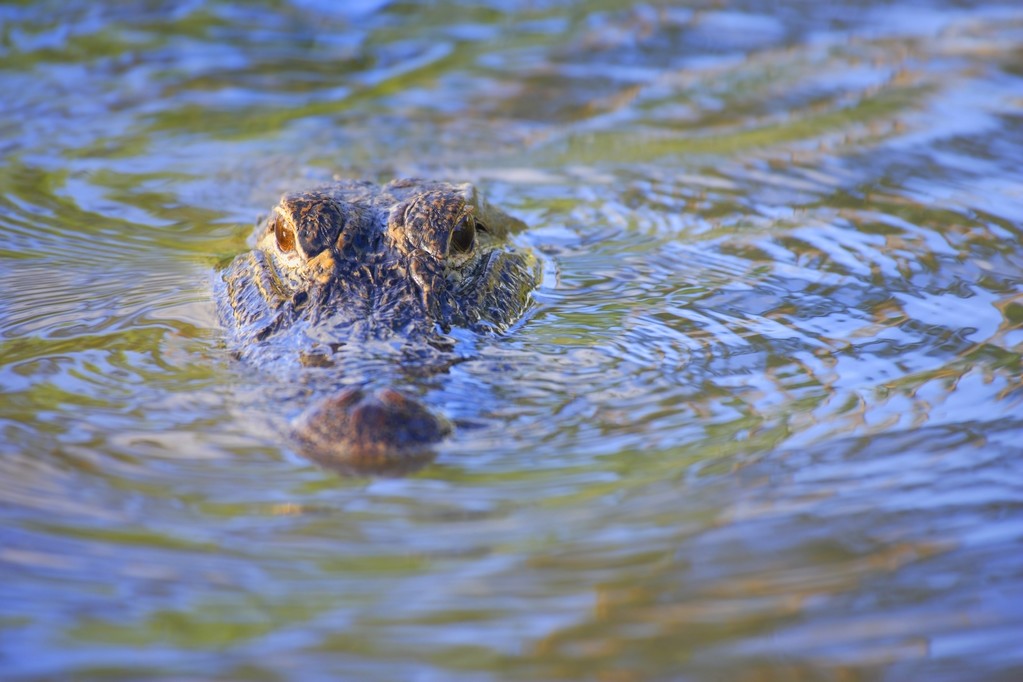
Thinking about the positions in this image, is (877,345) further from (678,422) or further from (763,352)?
(678,422)

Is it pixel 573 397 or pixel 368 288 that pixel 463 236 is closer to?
pixel 368 288

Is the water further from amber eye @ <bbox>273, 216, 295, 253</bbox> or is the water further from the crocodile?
amber eye @ <bbox>273, 216, 295, 253</bbox>

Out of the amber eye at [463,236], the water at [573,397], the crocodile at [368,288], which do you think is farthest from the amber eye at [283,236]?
the amber eye at [463,236]

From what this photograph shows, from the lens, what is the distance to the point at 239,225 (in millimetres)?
6531

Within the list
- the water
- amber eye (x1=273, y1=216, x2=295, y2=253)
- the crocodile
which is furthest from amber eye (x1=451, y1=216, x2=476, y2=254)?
amber eye (x1=273, y1=216, x2=295, y2=253)

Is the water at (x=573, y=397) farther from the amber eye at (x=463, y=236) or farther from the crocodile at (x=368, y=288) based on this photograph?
the amber eye at (x=463, y=236)

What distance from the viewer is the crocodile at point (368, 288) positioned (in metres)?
4.03

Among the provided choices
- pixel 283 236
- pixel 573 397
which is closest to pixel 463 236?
pixel 283 236

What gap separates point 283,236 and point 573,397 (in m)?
1.71

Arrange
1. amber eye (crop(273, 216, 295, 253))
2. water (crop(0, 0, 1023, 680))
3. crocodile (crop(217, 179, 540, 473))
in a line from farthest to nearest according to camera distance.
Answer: amber eye (crop(273, 216, 295, 253)), crocodile (crop(217, 179, 540, 473)), water (crop(0, 0, 1023, 680))

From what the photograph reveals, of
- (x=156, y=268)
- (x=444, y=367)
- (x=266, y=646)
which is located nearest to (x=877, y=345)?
(x=444, y=367)

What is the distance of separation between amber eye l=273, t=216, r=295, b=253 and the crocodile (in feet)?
0.03

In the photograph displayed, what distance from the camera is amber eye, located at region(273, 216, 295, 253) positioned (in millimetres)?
4969

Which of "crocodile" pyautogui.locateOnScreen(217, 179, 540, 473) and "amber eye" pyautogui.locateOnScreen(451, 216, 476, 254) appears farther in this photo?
"amber eye" pyautogui.locateOnScreen(451, 216, 476, 254)
